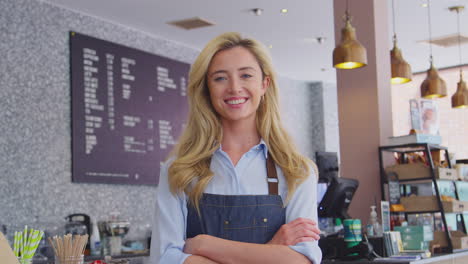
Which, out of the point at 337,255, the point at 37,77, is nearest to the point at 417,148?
the point at 337,255

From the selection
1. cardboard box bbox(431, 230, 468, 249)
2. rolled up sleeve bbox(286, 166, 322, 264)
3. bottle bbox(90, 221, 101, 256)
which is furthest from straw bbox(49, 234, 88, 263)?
bottle bbox(90, 221, 101, 256)

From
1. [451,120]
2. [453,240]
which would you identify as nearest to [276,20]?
[453,240]

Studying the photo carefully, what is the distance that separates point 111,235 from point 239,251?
4233 millimetres

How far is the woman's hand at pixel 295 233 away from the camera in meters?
1.60

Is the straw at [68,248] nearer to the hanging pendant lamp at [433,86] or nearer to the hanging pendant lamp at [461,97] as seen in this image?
the hanging pendant lamp at [433,86]

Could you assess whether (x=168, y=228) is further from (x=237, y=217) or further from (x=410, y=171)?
(x=410, y=171)

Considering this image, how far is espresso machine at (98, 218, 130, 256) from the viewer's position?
559 cm

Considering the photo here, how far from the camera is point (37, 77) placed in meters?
5.55

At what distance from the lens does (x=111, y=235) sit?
5633mm

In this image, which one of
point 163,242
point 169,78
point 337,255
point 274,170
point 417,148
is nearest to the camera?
point 163,242

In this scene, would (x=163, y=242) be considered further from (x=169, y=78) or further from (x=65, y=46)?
(x=169, y=78)

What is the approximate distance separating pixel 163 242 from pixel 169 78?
548 centimetres

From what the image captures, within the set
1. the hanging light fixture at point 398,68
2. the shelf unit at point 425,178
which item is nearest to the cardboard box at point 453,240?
the shelf unit at point 425,178

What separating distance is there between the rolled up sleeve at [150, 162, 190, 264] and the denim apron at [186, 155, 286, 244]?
3 centimetres
